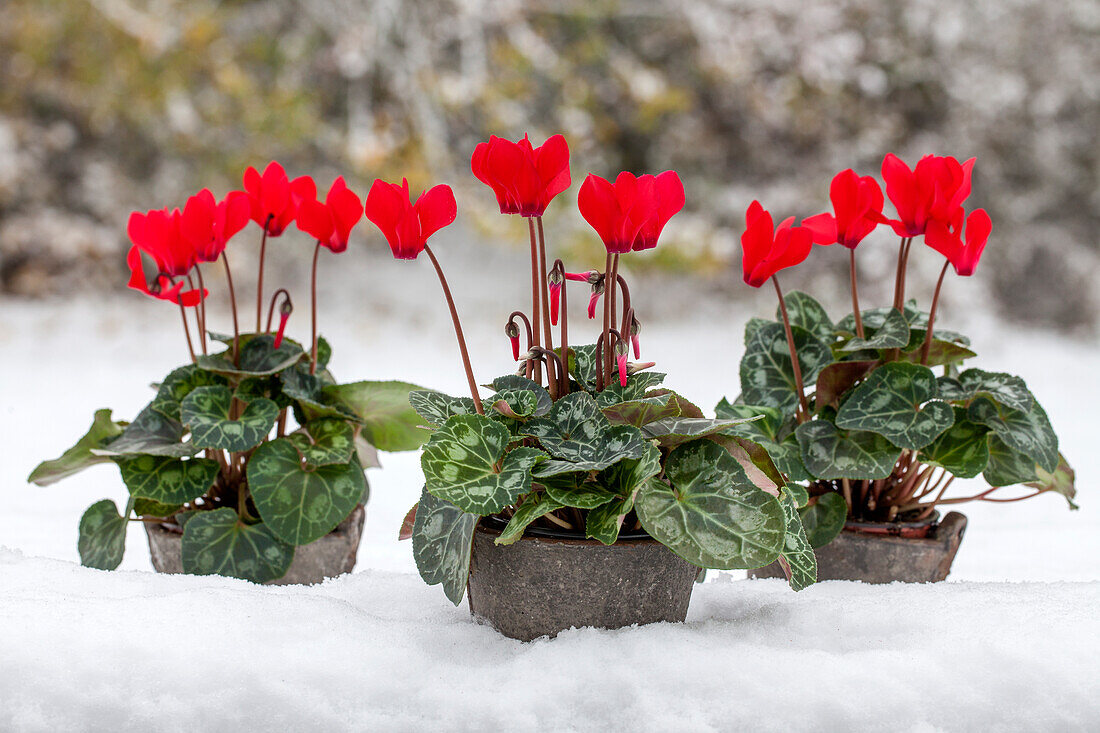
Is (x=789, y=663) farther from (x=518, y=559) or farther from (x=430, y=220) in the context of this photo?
(x=430, y=220)

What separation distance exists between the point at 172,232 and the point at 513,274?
394cm

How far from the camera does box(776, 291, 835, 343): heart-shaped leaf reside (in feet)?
4.67

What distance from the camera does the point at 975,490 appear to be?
102 inches

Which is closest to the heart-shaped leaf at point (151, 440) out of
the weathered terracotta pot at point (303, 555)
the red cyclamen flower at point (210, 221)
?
the weathered terracotta pot at point (303, 555)

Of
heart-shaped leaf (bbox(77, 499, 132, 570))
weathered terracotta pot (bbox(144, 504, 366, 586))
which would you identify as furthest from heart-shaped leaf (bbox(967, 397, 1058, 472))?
heart-shaped leaf (bbox(77, 499, 132, 570))

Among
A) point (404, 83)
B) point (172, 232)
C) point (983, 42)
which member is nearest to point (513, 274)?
point (404, 83)

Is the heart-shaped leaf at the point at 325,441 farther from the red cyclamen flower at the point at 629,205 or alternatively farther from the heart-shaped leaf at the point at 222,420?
the red cyclamen flower at the point at 629,205

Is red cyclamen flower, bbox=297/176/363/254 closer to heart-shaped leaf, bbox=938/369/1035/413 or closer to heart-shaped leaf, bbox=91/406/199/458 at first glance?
heart-shaped leaf, bbox=91/406/199/458

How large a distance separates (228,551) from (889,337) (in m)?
0.84

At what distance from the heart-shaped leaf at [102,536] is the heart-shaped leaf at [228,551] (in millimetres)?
101

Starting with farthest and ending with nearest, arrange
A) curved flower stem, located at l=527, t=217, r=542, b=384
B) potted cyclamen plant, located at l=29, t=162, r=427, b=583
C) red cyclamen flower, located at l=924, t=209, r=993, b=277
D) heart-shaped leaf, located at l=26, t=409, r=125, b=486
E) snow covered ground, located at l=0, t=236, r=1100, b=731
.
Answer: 1. heart-shaped leaf, located at l=26, t=409, r=125, b=486
2. potted cyclamen plant, located at l=29, t=162, r=427, b=583
3. red cyclamen flower, located at l=924, t=209, r=993, b=277
4. curved flower stem, located at l=527, t=217, r=542, b=384
5. snow covered ground, located at l=0, t=236, r=1100, b=731

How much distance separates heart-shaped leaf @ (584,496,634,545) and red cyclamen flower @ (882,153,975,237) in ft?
1.55

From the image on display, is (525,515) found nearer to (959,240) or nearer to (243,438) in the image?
(243,438)

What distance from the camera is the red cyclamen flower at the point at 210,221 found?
1295mm
